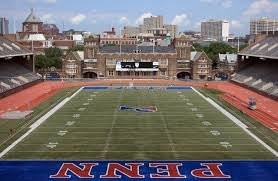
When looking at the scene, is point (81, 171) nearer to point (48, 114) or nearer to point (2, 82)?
point (48, 114)

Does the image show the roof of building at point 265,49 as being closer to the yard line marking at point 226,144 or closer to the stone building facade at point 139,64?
the stone building facade at point 139,64

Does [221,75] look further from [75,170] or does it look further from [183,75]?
[75,170]

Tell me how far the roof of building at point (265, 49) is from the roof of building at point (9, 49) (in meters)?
37.0

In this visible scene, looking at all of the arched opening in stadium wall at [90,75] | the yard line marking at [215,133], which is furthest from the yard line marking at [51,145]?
the arched opening in stadium wall at [90,75]

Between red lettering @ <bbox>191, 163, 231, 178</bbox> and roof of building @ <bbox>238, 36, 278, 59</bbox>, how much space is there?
132ft

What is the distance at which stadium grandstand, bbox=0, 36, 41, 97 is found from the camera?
6287cm

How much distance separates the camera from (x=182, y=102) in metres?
52.9

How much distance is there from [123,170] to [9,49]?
52087 millimetres

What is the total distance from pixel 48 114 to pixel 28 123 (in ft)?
16.2

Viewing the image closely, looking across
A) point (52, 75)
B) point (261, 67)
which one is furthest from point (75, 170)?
point (52, 75)

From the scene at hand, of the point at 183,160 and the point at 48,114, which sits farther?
the point at 48,114

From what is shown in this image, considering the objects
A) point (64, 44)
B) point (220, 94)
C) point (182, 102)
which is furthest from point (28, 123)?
point (64, 44)

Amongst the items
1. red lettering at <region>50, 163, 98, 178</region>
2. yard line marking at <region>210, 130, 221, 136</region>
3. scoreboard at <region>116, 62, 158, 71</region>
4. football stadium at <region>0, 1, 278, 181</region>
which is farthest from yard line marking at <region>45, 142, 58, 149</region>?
scoreboard at <region>116, 62, 158, 71</region>

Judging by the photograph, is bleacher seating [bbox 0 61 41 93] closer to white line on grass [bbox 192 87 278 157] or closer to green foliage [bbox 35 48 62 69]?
Answer: green foliage [bbox 35 48 62 69]
